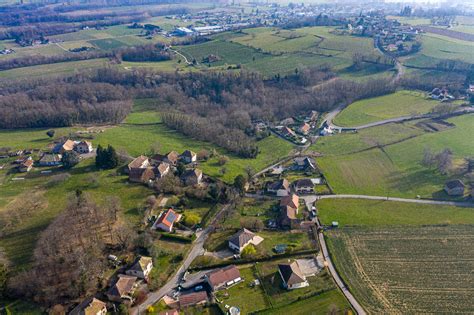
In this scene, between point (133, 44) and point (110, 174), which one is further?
point (133, 44)

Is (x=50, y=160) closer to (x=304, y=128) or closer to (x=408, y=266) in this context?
(x=304, y=128)

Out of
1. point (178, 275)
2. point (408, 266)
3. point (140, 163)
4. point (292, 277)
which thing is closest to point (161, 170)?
point (140, 163)

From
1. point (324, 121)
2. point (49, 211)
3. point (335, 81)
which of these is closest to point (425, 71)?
point (335, 81)

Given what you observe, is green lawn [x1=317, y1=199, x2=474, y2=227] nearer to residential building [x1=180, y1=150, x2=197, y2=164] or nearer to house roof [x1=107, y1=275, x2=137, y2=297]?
residential building [x1=180, y1=150, x2=197, y2=164]

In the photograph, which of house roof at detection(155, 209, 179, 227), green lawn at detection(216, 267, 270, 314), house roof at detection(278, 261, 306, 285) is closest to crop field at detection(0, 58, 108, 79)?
house roof at detection(155, 209, 179, 227)

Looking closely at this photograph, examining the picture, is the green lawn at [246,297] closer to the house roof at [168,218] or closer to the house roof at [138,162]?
the house roof at [168,218]

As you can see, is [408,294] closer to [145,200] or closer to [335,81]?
[145,200]
